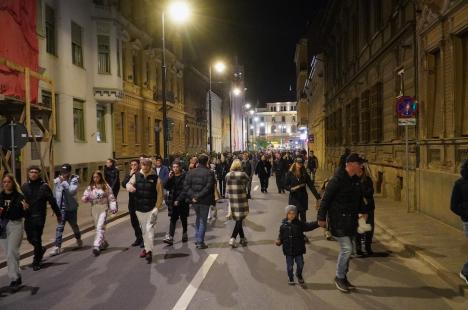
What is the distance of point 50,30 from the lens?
21.5m

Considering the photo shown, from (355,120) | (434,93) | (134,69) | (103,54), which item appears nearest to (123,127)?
(134,69)

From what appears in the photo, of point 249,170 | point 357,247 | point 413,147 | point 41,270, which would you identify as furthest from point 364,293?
point 249,170

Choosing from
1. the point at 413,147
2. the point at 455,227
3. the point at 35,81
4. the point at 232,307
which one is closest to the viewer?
the point at 232,307

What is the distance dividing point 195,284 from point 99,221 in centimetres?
337

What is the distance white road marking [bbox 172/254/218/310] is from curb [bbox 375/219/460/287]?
338 cm

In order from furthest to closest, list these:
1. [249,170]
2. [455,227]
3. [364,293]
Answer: [249,170]
[455,227]
[364,293]

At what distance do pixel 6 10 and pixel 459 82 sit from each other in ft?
43.2

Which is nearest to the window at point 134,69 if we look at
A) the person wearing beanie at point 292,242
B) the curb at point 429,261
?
the curb at point 429,261

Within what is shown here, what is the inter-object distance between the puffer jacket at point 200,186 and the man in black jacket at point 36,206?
2559 millimetres

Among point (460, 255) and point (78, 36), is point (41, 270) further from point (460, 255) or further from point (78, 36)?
point (78, 36)

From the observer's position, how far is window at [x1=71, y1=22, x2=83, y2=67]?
23797 mm

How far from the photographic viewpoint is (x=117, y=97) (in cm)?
2638

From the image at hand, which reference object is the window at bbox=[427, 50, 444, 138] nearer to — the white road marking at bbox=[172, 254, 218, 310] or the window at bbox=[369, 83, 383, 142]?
the window at bbox=[369, 83, 383, 142]

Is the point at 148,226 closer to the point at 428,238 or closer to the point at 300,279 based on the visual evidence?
the point at 300,279
